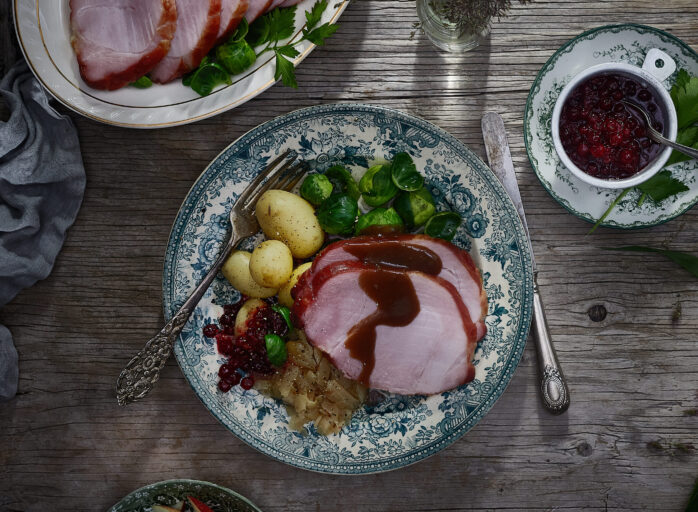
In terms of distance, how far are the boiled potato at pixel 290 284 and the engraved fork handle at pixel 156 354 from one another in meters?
0.23

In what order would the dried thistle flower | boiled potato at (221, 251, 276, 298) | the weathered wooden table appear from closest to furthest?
the dried thistle flower < boiled potato at (221, 251, 276, 298) < the weathered wooden table

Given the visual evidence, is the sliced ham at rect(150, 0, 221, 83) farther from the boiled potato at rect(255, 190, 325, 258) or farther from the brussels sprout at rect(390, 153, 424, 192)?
the brussels sprout at rect(390, 153, 424, 192)

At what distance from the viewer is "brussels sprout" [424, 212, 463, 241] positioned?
1.83 m

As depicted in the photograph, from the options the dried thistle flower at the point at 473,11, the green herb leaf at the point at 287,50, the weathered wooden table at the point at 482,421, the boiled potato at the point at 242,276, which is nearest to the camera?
the dried thistle flower at the point at 473,11

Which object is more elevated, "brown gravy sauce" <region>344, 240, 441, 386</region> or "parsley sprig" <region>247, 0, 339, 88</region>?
"parsley sprig" <region>247, 0, 339, 88</region>

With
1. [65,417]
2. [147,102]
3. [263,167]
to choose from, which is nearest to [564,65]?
[263,167]

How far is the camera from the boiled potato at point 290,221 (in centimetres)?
180

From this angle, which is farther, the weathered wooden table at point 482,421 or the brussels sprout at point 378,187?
the weathered wooden table at point 482,421

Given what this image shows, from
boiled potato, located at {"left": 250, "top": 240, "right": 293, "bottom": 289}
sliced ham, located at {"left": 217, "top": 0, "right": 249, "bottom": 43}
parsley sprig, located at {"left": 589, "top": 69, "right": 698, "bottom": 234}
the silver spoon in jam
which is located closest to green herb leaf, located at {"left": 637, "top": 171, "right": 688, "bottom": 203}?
parsley sprig, located at {"left": 589, "top": 69, "right": 698, "bottom": 234}

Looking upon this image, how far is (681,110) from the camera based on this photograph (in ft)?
5.74

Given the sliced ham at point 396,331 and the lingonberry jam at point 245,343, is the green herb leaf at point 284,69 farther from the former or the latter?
the lingonberry jam at point 245,343

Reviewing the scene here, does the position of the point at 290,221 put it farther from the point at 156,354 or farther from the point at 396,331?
the point at 156,354

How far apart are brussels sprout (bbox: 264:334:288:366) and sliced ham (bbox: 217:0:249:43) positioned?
3.29ft

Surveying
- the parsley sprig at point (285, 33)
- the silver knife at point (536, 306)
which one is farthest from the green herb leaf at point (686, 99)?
the parsley sprig at point (285, 33)
